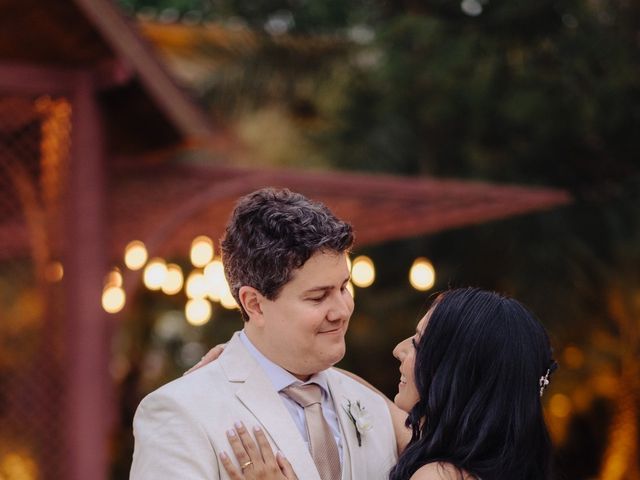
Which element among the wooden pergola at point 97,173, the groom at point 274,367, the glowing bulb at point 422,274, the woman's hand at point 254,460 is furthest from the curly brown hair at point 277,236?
the glowing bulb at point 422,274

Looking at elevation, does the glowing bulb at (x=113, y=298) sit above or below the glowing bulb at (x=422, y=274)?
above

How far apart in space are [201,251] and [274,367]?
6.73m

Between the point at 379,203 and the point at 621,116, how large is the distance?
12.8 ft

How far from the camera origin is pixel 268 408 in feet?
10.8

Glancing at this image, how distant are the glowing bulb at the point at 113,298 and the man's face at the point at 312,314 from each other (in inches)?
178

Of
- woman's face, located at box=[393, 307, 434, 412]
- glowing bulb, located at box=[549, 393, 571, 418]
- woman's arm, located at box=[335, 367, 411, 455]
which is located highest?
woman's face, located at box=[393, 307, 434, 412]

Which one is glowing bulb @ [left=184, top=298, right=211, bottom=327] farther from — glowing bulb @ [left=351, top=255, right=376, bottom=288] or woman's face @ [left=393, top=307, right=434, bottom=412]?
woman's face @ [left=393, top=307, right=434, bottom=412]

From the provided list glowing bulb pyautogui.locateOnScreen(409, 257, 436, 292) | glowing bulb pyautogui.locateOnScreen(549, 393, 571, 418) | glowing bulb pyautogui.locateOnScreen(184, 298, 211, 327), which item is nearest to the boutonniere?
glowing bulb pyautogui.locateOnScreen(409, 257, 436, 292)

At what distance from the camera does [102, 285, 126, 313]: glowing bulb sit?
7.76 metres

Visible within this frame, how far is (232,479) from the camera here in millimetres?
3141

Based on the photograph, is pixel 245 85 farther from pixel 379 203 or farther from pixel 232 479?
pixel 232 479

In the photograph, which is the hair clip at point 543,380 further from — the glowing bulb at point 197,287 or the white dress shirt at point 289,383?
the glowing bulb at point 197,287

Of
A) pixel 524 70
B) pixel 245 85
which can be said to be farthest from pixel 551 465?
pixel 245 85

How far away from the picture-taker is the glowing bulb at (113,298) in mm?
7762
